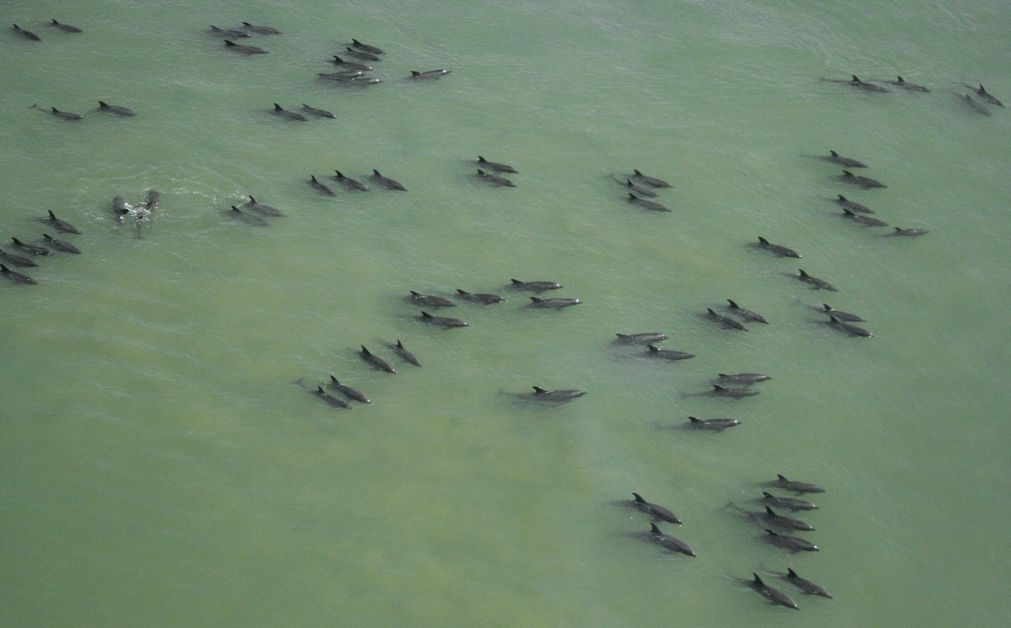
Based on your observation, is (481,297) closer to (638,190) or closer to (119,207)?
(638,190)

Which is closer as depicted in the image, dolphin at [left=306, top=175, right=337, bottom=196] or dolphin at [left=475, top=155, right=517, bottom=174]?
dolphin at [left=306, top=175, right=337, bottom=196]

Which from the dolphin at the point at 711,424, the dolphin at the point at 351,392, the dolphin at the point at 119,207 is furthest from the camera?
the dolphin at the point at 119,207

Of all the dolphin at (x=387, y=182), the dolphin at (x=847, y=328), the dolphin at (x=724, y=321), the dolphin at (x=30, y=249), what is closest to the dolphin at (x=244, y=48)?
the dolphin at (x=387, y=182)

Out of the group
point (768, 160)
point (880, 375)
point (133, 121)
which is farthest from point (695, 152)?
point (133, 121)

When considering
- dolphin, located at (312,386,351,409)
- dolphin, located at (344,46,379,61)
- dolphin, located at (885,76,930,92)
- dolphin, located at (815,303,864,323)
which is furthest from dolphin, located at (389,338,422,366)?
dolphin, located at (885,76,930,92)

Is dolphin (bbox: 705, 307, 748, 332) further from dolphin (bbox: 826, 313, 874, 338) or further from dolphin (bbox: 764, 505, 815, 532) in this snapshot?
dolphin (bbox: 764, 505, 815, 532)

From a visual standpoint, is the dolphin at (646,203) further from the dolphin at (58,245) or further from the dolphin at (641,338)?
the dolphin at (58,245)

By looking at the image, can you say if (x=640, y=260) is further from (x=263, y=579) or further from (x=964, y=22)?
(x=964, y=22)

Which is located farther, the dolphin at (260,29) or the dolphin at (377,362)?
the dolphin at (260,29)
